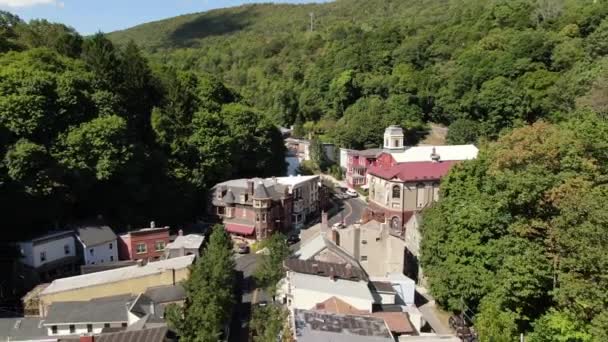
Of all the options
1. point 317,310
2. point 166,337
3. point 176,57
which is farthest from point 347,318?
point 176,57

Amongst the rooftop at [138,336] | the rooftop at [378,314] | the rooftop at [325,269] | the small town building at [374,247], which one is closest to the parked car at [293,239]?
the small town building at [374,247]

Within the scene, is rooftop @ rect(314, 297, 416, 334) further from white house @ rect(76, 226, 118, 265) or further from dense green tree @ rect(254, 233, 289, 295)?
white house @ rect(76, 226, 118, 265)

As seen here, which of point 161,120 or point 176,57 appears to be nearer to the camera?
point 161,120

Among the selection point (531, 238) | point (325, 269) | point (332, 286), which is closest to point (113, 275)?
point (325, 269)

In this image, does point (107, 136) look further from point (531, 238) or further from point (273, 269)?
point (531, 238)

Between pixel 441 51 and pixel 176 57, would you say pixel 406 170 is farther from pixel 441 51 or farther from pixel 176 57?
pixel 176 57

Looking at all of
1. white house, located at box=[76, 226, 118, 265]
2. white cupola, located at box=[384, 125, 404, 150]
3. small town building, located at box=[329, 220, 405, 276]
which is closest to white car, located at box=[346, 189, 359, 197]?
white cupola, located at box=[384, 125, 404, 150]

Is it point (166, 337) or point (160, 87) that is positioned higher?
point (160, 87)
